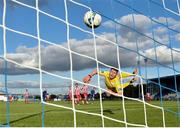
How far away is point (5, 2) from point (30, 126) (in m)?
3.22

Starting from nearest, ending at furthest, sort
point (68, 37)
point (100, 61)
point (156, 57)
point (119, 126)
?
point (68, 37)
point (100, 61)
point (156, 57)
point (119, 126)

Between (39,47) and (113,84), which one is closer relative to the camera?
(39,47)

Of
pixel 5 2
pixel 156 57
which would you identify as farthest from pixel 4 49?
pixel 156 57

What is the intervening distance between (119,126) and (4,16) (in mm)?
3488

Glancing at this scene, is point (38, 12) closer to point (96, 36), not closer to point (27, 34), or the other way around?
point (27, 34)

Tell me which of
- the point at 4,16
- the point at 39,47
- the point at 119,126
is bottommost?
the point at 119,126

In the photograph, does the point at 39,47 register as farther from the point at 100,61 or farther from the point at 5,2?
the point at 100,61

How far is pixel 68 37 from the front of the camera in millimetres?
5508

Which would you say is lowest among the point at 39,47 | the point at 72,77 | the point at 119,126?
the point at 119,126

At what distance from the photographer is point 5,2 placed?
5.16 meters

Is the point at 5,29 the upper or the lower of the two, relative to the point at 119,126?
upper

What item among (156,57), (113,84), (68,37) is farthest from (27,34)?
(113,84)

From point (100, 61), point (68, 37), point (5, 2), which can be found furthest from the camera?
point (100, 61)

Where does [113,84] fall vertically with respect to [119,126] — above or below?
above
